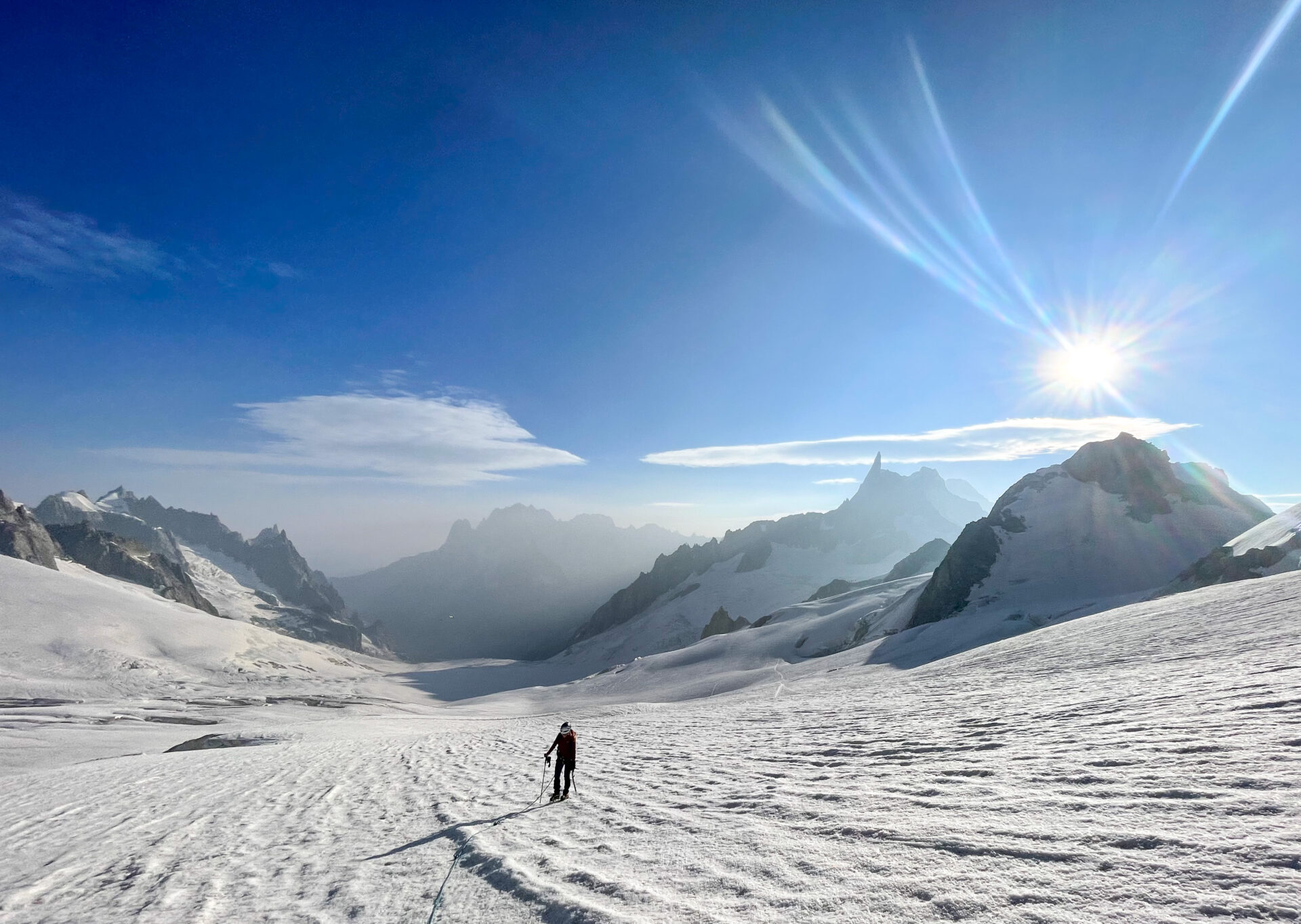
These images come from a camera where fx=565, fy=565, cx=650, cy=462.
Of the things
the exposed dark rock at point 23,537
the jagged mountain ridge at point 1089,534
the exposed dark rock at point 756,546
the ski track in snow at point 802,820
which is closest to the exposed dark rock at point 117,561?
the exposed dark rock at point 23,537

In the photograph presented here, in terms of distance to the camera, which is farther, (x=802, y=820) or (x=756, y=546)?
(x=756, y=546)

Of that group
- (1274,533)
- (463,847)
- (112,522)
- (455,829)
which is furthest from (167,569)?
(1274,533)

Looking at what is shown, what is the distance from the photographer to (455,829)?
803 cm

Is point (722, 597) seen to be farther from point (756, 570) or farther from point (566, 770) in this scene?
point (566, 770)

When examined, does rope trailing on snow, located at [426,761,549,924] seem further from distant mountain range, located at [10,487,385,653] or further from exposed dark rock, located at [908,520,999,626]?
distant mountain range, located at [10,487,385,653]

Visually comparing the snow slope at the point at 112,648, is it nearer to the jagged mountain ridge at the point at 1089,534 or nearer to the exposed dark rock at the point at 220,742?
the exposed dark rock at the point at 220,742

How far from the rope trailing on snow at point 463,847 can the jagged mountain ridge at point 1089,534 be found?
30.7 meters

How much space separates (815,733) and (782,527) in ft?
512

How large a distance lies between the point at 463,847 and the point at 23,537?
117369 mm

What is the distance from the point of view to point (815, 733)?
1220 cm

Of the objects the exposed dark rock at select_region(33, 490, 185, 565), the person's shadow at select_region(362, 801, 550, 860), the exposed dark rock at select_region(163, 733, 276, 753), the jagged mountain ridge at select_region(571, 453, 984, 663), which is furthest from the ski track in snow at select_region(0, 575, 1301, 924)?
the exposed dark rock at select_region(33, 490, 185, 565)

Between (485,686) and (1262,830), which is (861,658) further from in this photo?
(485,686)

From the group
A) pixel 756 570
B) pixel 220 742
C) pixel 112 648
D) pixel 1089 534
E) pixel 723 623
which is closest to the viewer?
pixel 220 742

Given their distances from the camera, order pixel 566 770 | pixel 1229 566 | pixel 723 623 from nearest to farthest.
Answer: pixel 566 770 < pixel 1229 566 < pixel 723 623
